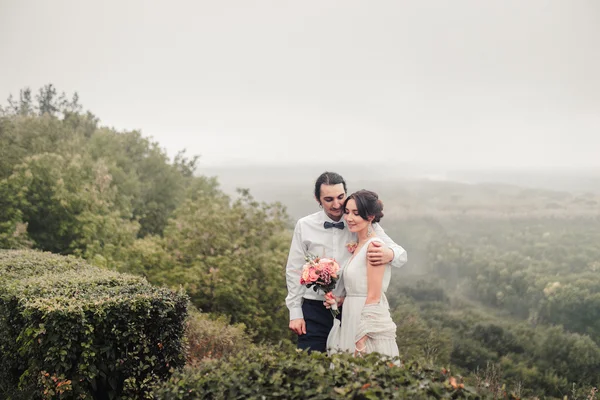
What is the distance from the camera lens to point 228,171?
57688 mm

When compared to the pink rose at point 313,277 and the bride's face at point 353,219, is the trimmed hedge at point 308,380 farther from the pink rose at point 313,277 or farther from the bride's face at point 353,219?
the bride's face at point 353,219

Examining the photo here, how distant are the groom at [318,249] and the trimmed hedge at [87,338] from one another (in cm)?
127

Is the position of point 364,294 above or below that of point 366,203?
below

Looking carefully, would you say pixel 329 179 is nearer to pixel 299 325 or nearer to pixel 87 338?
pixel 299 325

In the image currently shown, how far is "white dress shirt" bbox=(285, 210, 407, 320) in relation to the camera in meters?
5.36

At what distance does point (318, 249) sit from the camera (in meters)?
5.45

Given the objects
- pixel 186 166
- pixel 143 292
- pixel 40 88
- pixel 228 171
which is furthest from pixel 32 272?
pixel 40 88

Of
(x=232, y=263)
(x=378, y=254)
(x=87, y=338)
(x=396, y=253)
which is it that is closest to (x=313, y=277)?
(x=378, y=254)

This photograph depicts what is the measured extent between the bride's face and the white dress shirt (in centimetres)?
38

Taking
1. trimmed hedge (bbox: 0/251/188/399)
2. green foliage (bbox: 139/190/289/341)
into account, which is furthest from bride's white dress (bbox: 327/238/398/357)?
green foliage (bbox: 139/190/289/341)

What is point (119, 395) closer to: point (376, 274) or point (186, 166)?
point (376, 274)

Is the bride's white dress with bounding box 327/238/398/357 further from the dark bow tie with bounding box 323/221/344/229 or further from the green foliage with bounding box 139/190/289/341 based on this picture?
the green foliage with bounding box 139/190/289/341

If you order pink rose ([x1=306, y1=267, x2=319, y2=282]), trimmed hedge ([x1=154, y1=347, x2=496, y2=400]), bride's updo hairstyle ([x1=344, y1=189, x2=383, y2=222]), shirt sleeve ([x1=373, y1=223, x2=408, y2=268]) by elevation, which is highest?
bride's updo hairstyle ([x1=344, y1=189, x2=383, y2=222])

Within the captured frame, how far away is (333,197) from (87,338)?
258 cm
